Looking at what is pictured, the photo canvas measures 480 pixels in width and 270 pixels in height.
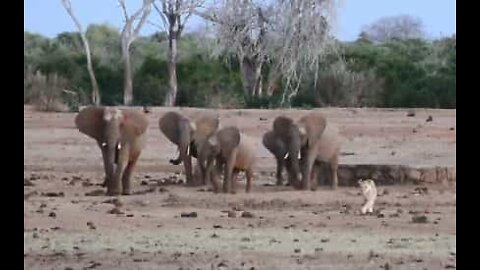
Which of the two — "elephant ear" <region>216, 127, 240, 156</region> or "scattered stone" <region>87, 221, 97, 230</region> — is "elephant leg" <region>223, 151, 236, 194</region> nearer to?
"elephant ear" <region>216, 127, 240, 156</region>

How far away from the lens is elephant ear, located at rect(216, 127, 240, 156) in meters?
19.6

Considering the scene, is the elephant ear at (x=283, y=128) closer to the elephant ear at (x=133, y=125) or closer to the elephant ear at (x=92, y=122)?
the elephant ear at (x=133, y=125)

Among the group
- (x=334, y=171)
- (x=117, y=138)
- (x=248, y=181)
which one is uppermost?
(x=117, y=138)

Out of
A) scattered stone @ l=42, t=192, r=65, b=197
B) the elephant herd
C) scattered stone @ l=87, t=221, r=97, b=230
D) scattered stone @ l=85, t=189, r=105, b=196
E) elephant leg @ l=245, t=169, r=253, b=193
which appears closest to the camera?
scattered stone @ l=87, t=221, r=97, b=230

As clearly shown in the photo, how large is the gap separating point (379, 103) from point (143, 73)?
8108mm

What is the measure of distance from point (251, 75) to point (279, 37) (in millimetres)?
1349

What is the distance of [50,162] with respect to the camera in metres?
23.6

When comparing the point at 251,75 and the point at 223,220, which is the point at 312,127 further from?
the point at 251,75

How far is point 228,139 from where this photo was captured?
19.8 metres

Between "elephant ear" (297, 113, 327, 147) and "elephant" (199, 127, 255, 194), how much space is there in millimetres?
842

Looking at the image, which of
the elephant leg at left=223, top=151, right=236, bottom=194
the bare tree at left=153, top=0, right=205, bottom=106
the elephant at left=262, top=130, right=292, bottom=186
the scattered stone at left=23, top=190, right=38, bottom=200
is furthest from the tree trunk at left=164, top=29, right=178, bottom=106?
the scattered stone at left=23, top=190, right=38, bottom=200

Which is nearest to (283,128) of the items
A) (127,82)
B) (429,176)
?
(429,176)

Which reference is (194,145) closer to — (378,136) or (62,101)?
(378,136)

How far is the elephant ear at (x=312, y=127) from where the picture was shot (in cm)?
2052
